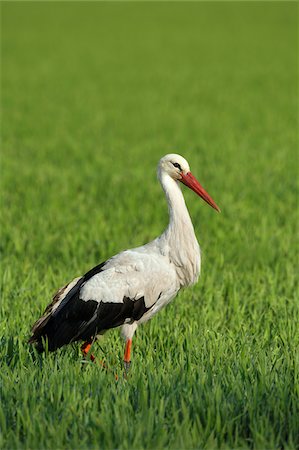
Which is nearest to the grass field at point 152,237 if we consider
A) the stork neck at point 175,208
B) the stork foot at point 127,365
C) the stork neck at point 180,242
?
the stork foot at point 127,365

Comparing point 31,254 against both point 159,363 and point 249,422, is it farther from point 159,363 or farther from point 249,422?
point 249,422

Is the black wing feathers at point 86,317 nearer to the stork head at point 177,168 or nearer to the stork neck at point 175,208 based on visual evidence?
the stork neck at point 175,208

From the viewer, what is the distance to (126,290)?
4652 mm

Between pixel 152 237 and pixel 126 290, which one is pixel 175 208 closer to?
pixel 126 290

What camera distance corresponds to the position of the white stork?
4.64m

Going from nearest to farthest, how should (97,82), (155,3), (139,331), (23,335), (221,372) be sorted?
(221,372)
(23,335)
(139,331)
(97,82)
(155,3)

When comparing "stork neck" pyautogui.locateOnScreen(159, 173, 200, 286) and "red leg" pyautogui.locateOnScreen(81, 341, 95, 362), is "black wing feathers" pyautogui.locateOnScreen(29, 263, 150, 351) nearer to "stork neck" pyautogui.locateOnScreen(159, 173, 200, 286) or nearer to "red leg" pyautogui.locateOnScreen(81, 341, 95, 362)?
"red leg" pyautogui.locateOnScreen(81, 341, 95, 362)

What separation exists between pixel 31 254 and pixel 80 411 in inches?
176

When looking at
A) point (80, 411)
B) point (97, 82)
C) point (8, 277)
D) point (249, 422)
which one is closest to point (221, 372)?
point (249, 422)

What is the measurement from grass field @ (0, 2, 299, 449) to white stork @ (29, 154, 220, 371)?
0.19 m

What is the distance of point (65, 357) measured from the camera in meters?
4.57

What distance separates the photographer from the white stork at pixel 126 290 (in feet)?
15.2

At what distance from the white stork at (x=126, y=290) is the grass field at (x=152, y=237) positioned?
0.19 meters

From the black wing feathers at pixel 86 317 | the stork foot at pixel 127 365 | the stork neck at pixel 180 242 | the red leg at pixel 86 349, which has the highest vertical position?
the stork neck at pixel 180 242
